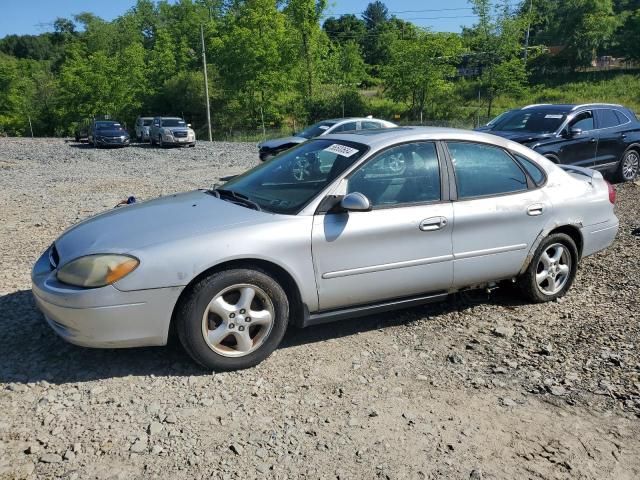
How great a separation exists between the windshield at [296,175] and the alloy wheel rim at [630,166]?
29.9 ft

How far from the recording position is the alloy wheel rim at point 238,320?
11.6 ft

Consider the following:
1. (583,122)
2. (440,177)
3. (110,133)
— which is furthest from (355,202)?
(110,133)

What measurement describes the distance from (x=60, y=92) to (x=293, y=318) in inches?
2249

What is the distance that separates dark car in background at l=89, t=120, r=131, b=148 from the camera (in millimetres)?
A: 29203

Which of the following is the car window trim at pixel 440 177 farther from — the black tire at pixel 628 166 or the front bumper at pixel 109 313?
the black tire at pixel 628 166

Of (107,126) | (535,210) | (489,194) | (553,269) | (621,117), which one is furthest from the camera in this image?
(107,126)

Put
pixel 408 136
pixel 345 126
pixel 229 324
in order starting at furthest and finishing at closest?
pixel 345 126 < pixel 408 136 < pixel 229 324

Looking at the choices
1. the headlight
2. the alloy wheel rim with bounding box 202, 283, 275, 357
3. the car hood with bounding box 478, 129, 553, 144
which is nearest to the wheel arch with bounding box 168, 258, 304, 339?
the alloy wheel rim with bounding box 202, 283, 275, 357

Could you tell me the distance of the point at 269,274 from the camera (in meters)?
3.71

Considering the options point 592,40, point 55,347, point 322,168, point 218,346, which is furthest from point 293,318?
point 592,40

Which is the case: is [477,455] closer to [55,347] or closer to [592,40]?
[55,347]

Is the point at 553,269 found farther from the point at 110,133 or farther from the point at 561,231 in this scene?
the point at 110,133

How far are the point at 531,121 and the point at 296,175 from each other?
7.84m

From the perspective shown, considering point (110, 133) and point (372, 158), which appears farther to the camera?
point (110, 133)
